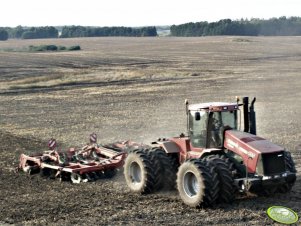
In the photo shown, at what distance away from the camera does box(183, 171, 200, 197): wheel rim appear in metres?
12.2

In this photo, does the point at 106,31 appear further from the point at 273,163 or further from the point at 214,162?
the point at 273,163

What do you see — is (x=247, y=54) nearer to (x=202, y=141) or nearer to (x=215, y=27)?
(x=215, y=27)

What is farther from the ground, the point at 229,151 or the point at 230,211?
the point at 229,151

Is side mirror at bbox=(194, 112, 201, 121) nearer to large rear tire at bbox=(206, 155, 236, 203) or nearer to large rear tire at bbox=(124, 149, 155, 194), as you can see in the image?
large rear tire at bbox=(206, 155, 236, 203)

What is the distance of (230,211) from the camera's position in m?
11.7

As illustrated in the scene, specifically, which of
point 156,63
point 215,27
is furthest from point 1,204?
point 215,27

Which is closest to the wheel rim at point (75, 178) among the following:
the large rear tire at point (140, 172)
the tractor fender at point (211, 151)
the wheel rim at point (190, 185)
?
the large rear tire at point (140, 172)

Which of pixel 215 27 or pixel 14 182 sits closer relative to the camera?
pixel 14 182

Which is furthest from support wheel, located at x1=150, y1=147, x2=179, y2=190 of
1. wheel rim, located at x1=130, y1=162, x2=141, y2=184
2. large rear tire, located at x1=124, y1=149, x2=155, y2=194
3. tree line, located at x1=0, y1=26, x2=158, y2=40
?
tree line, located at x1=0, y1=26, x2=158, y2=40

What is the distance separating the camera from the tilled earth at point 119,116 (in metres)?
11.9

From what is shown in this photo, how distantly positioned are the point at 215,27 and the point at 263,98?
84.9 meters

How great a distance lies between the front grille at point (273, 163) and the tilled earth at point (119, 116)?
31.1 inches

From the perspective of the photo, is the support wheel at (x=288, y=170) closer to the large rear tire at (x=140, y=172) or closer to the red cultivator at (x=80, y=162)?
the large rear tire at (x=140, y=172)

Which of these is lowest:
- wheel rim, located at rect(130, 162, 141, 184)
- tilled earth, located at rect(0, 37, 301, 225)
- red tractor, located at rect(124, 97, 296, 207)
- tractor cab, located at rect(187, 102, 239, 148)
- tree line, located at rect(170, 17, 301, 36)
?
tilled earth, located at rect(0, 37, 301, 225)
